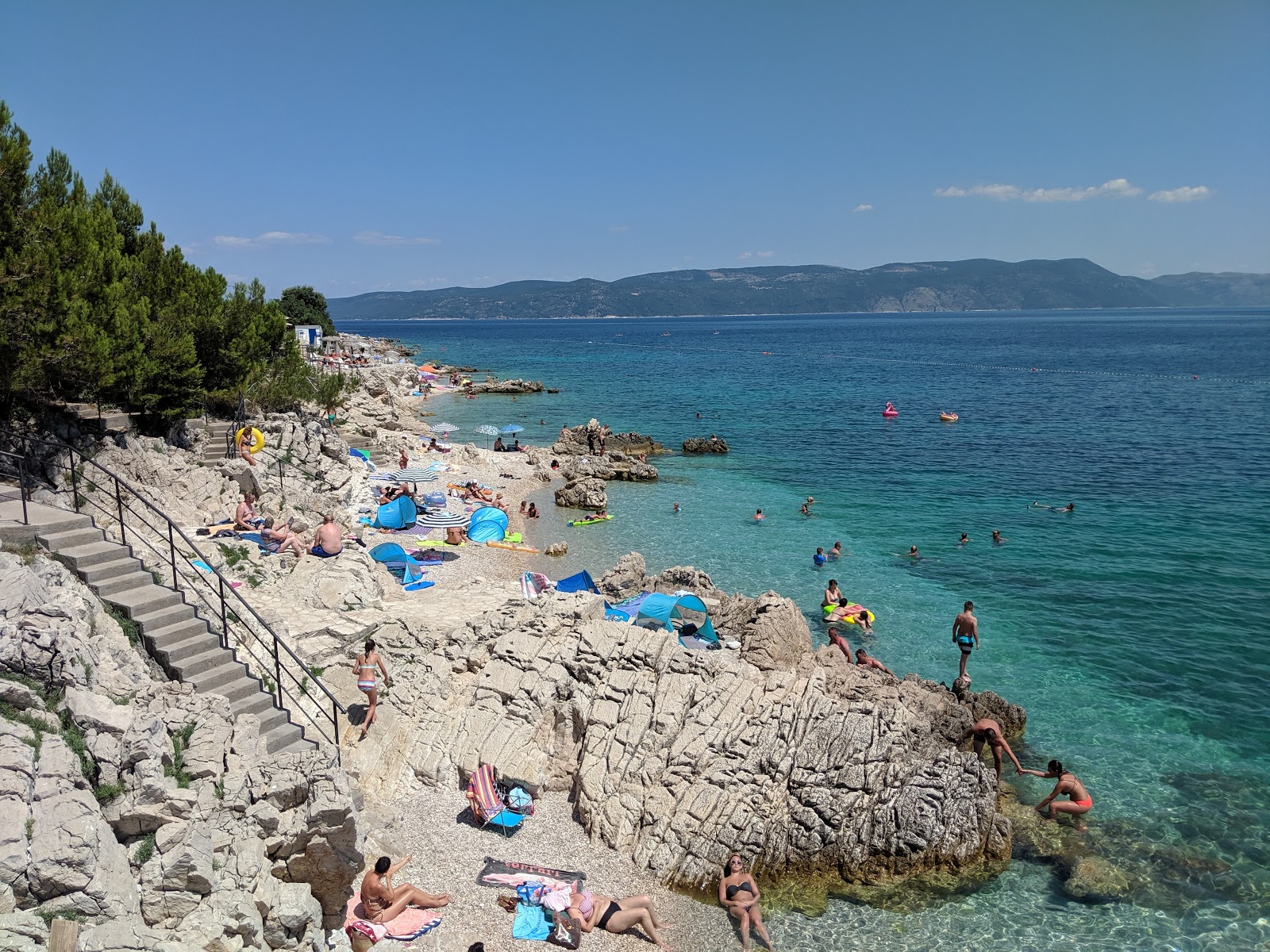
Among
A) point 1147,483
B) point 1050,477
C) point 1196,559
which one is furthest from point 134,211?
point 1147,483

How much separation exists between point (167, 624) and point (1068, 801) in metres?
14.7

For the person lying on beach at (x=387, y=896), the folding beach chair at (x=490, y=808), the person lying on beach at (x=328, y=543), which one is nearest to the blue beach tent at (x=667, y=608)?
the folding beach chair at (x=490, y=808)

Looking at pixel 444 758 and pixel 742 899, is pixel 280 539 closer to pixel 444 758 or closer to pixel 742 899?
pixel 444 758

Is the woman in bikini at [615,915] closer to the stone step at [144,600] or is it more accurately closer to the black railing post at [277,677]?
the black railing post at [277,677]

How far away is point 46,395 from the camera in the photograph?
1655cm

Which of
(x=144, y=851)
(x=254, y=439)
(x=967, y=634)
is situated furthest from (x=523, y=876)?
(x=254, y=439)

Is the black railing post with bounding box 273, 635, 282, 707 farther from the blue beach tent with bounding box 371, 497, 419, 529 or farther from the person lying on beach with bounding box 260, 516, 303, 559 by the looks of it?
the blue beach tent with bounding box 371, 497, 419, 529

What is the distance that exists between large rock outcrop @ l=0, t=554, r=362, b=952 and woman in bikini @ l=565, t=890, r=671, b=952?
296cm

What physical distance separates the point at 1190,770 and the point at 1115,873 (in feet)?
13.8

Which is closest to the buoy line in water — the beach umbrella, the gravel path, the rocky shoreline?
the beach umbrella

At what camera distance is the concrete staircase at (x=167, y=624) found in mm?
10656

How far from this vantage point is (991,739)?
559 inches

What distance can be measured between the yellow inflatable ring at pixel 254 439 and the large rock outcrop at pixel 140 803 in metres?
13.8

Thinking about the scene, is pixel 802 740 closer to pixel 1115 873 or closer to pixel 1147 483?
pixel 1115 873
